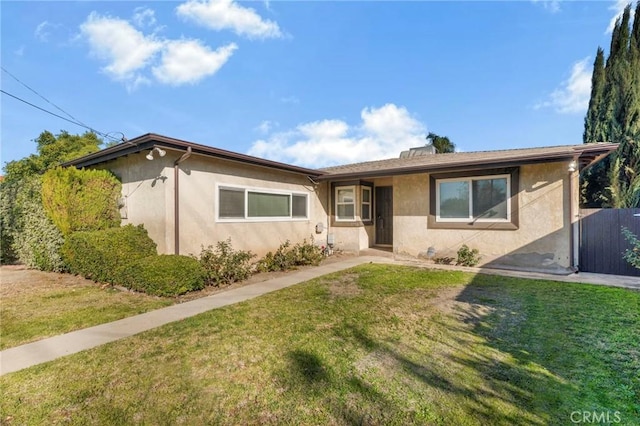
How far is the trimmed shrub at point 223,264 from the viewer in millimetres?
7184

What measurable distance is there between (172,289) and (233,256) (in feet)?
5.86

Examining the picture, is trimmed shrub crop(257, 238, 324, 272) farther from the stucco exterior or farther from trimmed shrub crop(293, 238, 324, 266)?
the stucco exterior

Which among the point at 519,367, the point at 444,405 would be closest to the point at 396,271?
the point at 519,367

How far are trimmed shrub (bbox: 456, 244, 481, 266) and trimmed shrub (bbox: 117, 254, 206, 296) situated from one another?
7528 mm

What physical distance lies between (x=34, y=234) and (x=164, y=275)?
21.3 ft


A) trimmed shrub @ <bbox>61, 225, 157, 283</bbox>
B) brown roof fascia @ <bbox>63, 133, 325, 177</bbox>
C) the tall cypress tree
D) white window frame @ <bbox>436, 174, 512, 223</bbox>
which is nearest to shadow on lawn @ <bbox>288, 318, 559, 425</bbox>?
trimmed shrub @ <bbox>61, 225, 157, 283</bbox>

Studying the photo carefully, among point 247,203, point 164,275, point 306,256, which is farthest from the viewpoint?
point 306,256

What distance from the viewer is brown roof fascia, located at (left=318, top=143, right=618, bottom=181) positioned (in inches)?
290

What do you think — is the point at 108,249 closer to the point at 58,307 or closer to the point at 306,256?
the point at 58,307

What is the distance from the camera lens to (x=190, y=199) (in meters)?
7.53

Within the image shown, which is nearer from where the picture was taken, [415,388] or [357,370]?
[415,388]

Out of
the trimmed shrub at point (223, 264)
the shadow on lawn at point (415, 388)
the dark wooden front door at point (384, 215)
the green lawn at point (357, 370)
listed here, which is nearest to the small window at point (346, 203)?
the dark wooden front door at point (384, 215)

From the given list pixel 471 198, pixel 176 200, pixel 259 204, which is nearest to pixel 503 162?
pixel 471 198

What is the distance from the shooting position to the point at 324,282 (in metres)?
7.30
